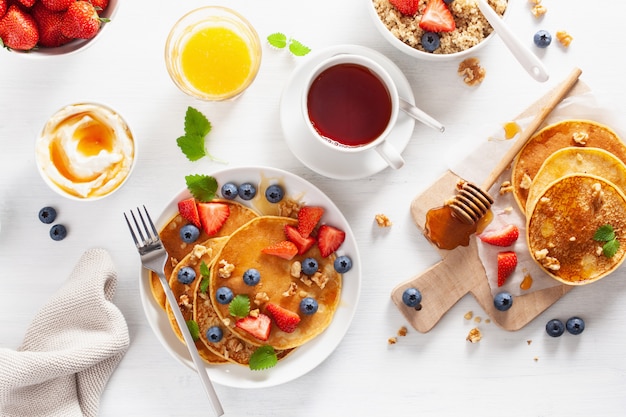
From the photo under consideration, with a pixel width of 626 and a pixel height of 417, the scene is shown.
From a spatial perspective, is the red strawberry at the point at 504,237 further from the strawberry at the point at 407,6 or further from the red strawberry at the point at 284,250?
the strawberry at the point at 407,6

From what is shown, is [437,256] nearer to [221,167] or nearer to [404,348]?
[404,348]

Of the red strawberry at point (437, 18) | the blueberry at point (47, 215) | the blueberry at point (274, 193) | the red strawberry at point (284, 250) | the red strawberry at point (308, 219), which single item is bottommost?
the blueberry at point (47, 215)

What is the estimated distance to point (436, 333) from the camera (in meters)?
2.11

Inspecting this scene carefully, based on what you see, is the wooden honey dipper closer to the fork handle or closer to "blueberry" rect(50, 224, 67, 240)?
the fork handle

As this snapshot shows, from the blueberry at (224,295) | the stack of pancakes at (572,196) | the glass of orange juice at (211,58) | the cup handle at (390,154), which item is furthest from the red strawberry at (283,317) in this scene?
the stack of pancakes at (572,196)

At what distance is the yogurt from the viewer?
1932 mm

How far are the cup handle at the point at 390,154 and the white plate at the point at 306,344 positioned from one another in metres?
0.26

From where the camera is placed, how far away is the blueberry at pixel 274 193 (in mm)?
1941

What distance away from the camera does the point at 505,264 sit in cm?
203

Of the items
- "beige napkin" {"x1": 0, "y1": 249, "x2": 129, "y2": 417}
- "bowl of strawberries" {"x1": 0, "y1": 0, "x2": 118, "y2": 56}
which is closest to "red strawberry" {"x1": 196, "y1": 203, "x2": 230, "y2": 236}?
"beige napkin" {"x1": 0, "y1": 249, "x2": 129, "y2": 417}

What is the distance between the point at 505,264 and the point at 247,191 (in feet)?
2.91

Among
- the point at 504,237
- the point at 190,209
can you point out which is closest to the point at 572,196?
the point at 504,237

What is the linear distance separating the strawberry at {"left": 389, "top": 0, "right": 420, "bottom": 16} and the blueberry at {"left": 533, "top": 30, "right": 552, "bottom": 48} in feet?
1.57

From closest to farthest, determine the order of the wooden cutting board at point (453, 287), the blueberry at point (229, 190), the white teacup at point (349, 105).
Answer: the white teacup at point (349, 105) < the blueberry at point (229, 190) < the wooden cutting board at point (453, 287)
